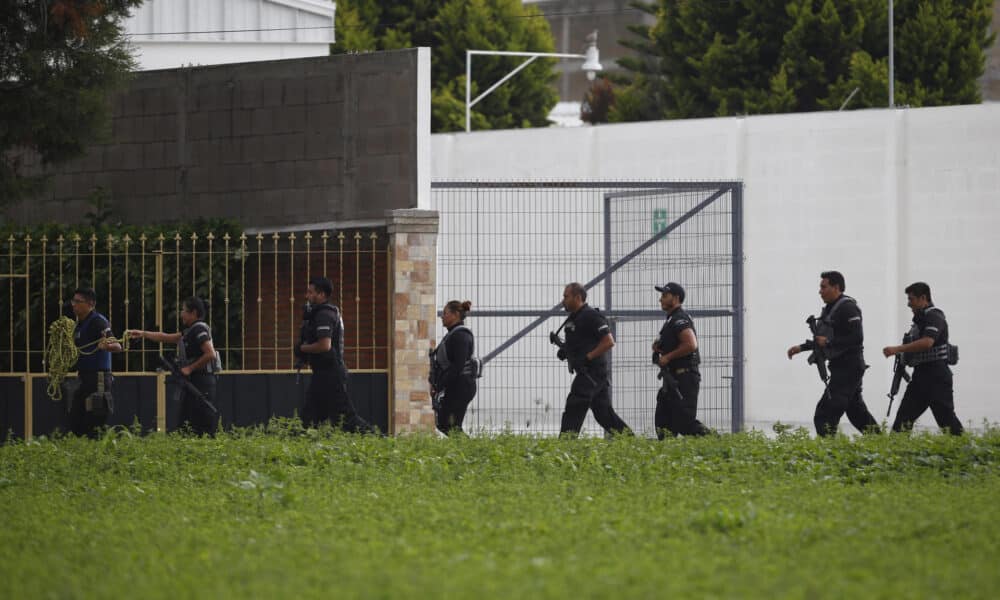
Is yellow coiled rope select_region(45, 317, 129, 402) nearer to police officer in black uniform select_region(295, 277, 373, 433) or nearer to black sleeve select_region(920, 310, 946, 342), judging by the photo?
police officer in black uniform select_region(295, 277, 373, 433)

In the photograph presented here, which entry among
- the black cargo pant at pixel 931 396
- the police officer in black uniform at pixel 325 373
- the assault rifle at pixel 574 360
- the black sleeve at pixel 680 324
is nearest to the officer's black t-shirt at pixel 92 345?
the police officer in black uniform at pixel 325 373

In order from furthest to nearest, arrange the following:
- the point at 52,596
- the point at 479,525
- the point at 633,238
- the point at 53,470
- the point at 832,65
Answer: the point at 832,65 → the point at 633,238 → the point at 53,470 → the point at 479,525 → the point at 52,596

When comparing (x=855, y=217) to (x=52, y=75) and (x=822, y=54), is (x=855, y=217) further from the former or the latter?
(x=822, y=54)

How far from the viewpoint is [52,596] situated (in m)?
6.18

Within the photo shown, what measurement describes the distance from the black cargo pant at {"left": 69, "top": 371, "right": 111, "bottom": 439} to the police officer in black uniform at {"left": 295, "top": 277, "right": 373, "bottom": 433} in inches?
74.1

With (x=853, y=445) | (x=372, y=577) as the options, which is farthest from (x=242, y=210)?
(x=372, y=577)

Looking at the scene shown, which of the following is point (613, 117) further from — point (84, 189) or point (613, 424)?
point (613, 424)

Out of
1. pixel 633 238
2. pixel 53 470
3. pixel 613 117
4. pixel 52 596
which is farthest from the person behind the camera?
pixel 613 117

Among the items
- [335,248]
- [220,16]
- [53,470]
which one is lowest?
[53,470]

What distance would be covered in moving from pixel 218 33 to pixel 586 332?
13.2m

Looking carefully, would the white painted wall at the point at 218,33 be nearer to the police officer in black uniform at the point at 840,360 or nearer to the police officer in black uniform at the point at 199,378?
the police officer in black uniform at the point at 199,378

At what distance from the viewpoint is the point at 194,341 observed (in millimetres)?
13211

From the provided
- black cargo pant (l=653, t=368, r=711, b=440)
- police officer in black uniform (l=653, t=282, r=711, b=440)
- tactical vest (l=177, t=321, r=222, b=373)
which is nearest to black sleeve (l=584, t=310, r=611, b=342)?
police officer in black uniform (l=653, t=282, r=711, b=440)

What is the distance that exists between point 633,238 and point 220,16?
11604 mm
